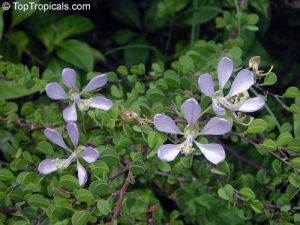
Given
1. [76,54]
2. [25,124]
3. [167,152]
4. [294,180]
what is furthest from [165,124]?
[76,54]

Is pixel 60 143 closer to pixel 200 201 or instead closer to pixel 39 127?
pixel 39 127

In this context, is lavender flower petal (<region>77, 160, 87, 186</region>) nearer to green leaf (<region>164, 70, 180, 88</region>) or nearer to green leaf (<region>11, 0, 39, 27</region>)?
green leaf (<region>164, 70, 180, 88</region>)

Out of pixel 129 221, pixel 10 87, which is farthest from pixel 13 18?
pixel 129 221

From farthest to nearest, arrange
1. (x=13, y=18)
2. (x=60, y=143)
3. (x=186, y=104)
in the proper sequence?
(x=13, y=18) < (x=60, y=143) < (x=186, y=104)

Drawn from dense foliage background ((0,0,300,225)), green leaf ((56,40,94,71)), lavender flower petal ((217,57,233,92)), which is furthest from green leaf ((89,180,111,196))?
green leaf ((56,40,94,71))

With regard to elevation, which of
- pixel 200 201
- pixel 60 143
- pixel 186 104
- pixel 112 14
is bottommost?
pixel 200 201

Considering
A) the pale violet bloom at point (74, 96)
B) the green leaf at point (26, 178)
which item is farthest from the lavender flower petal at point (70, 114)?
the green leaf at point (26, 178)

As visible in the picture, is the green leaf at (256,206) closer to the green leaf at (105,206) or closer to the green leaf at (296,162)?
the green leaf at (296,162)
